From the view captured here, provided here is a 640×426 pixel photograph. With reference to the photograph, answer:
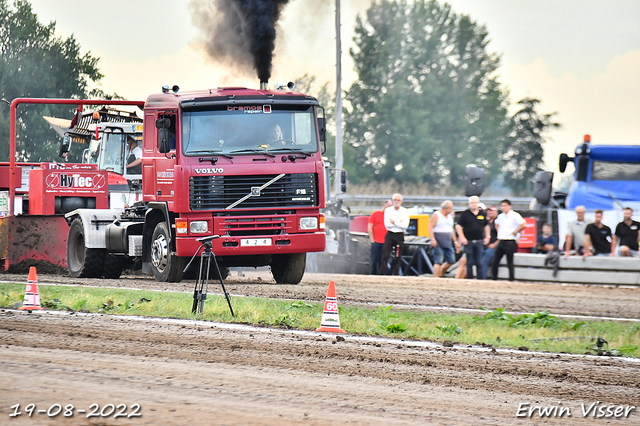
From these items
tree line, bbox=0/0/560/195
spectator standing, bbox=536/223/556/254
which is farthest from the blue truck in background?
tree line, bbox=0/0/560/195

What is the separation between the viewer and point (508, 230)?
750 inches

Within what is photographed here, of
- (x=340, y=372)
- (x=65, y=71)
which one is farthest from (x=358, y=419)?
(x=65, y=71)

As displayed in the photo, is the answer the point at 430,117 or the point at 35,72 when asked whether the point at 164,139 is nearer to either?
the point at 35,72

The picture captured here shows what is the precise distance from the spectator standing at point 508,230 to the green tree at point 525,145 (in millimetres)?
49225

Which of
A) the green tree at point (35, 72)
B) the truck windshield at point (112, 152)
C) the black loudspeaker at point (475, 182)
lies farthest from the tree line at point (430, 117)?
the truck windshield at point (112, 152)

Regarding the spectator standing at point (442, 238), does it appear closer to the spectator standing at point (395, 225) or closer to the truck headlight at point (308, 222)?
the spectator standing at point (395, 225)

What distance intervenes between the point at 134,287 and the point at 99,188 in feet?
12.2

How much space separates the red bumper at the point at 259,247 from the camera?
13.7 meters

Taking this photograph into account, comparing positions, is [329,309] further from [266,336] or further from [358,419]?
[358,419]

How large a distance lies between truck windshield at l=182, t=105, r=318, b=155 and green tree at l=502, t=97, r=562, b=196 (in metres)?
55.5

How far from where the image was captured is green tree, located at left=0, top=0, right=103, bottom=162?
1881 inches

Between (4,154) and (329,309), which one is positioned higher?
(4,154)

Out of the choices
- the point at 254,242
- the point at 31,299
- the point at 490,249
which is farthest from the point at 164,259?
the point at 490,249

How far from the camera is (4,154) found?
4738 cm
